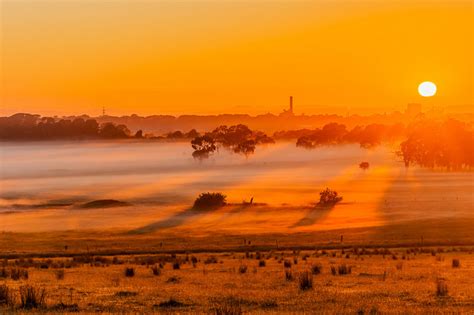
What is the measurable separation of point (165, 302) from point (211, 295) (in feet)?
6.11

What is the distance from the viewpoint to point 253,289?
21500 mm

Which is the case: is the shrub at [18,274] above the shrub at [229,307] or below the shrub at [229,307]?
below

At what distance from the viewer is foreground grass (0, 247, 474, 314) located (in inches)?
698

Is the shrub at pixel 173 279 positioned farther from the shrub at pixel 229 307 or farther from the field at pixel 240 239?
the shrub at pixel 229 307

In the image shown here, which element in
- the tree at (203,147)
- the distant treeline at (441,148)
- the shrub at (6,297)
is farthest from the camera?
the tree at (203,147)

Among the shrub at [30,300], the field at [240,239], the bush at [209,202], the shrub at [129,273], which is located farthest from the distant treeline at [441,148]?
the shrub at [30,300]

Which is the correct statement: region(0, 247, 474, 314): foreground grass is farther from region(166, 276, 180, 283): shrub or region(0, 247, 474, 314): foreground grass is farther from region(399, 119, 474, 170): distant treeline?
region(399, 119, 474, 170): distant treeline

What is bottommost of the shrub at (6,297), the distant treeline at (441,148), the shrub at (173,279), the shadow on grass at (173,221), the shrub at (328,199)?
the shadow on grass at (173,221)

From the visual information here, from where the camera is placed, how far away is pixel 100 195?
10425cm

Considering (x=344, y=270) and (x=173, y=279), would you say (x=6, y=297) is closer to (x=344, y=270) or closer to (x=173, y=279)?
(x=173, y=279)

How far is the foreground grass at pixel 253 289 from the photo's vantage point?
17.7m

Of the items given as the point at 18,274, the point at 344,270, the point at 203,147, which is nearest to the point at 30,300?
the point at 18,274

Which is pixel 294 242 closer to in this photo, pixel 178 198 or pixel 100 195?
pixel 178 198

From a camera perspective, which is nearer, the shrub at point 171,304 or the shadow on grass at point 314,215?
the shrub at point 171,304
